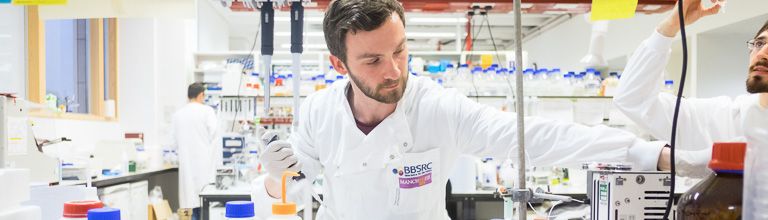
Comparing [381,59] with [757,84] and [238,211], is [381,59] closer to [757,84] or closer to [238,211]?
[238,211]

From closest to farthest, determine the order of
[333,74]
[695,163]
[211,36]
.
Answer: [695,163] < [333,74] < [211,36]

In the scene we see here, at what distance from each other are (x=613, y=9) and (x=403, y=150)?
0.61 metres

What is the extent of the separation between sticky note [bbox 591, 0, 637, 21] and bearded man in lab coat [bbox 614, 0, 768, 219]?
0.14 meters

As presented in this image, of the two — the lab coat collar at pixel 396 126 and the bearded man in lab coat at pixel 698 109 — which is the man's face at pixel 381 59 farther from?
the bearded man in lab coat at pixel 698 109

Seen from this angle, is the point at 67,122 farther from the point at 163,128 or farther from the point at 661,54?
the point at 661,54

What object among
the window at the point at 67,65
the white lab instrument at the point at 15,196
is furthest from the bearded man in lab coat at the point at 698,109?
the window at the point at 67,65

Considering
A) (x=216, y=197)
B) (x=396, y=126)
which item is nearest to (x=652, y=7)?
(x=396, y=126)

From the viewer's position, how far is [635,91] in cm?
150

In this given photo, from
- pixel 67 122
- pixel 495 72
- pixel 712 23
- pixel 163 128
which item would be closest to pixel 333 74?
pixel 495 72

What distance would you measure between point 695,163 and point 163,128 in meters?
5.94

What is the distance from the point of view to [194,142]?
525 centimetres

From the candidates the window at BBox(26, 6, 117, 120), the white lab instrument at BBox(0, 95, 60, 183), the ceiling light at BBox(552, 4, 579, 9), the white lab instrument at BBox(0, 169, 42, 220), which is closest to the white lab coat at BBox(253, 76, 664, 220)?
the white lab instrument at BBox(0, 169, 42, 220)

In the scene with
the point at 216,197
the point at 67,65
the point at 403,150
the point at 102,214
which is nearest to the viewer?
the point at 102,214

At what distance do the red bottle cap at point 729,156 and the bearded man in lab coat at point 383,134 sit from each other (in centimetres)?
45
